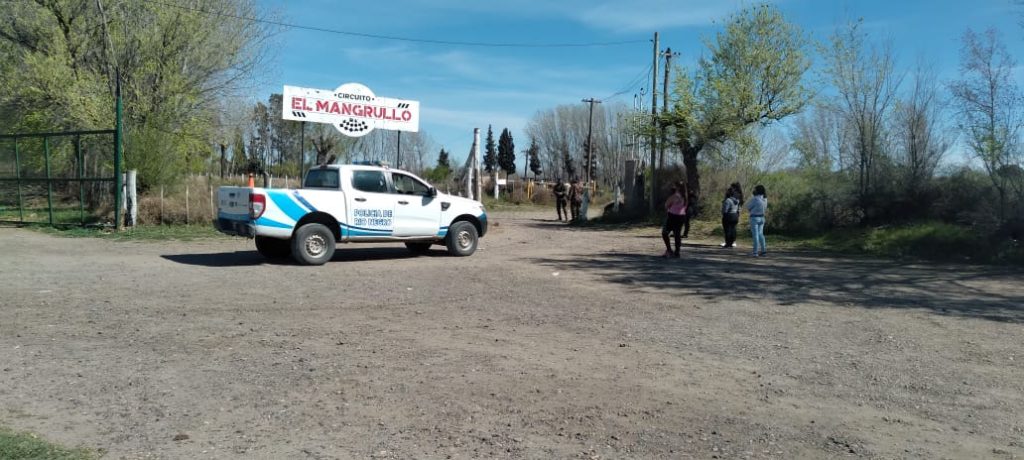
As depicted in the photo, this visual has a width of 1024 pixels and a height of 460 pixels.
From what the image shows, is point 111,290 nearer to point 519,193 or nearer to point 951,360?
point 951,360

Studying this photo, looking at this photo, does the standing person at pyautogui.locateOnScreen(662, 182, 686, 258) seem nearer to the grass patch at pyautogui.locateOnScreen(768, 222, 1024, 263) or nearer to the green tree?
the grass patch at pyautogui.locateOnScreen(768, 222, 1024, 263)

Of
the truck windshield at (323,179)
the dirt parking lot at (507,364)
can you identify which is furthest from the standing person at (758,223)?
the truck windshield at (323,179)

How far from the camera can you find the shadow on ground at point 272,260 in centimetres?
1318

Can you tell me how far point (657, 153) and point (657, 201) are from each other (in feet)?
6.29

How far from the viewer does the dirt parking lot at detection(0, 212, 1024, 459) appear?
15.0 feet

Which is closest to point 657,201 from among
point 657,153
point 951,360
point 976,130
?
point 657,153

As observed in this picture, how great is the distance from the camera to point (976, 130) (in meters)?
16.4

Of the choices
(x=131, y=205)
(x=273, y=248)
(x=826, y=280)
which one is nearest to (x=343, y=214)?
(x=273, y=248)

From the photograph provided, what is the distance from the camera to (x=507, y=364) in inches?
249

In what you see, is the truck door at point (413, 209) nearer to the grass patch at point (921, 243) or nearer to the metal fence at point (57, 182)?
the metal fence at point (57, 182)

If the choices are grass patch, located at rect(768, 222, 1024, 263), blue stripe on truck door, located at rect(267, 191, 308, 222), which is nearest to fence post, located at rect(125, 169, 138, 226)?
blue stripe on truck door, located at rect(267, 191, 308, 222)

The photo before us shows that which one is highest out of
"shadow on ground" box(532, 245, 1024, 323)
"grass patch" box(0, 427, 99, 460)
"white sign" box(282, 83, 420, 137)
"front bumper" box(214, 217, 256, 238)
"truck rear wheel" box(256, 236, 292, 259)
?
"white sign" box(282, 83, 420, 137)

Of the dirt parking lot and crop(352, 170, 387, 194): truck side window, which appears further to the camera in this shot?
crop(352, 170, 387, 194): truck side window

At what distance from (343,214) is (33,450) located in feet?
29.5
